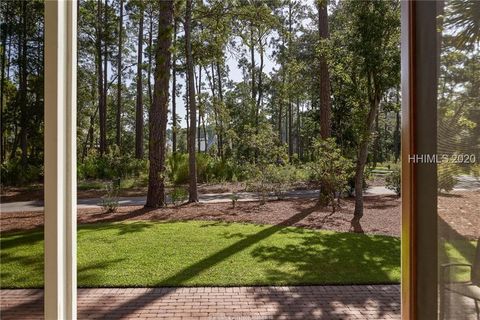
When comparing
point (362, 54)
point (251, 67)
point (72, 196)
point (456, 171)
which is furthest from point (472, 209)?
point (251, 67)

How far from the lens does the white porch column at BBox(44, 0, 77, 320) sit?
1234 millimetres

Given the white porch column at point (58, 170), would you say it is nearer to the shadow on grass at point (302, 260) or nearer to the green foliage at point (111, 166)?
the shadow on grass at point (302, 260)

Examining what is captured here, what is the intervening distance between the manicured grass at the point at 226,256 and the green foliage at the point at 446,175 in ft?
8.77

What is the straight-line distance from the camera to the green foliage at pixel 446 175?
1.16 metres

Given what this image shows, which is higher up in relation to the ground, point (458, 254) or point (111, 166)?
point (111, 166)

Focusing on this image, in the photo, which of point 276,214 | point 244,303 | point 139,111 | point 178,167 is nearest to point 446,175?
point 244,303

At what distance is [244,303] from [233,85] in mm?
12565

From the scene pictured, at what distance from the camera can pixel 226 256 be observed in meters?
4.43

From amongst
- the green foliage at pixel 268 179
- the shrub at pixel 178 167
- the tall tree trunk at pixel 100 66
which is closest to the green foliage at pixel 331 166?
the green foliage at pixel 268 179

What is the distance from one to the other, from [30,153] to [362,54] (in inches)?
209

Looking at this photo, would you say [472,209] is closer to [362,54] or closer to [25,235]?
[25,235]

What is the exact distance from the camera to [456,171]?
46.4 inches

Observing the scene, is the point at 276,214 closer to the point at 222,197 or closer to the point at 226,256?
the point at 222,197

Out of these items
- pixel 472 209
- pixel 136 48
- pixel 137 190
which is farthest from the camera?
pixel 136 48
